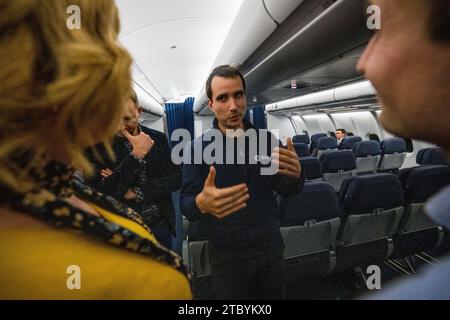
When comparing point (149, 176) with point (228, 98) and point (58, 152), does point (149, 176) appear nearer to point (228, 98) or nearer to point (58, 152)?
point (228, 98)

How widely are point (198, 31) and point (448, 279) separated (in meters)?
3.61

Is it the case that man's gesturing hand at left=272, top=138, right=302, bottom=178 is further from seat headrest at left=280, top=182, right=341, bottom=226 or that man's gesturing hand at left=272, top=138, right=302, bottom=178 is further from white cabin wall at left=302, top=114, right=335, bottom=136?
white cabin wall at left=302, top=114, right=335, bottom=136

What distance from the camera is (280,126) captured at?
1597cm

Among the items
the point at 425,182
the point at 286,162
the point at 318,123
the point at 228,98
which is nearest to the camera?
the point at 286,162

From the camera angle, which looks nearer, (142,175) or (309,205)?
(142,175)

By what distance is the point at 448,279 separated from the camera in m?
0.33

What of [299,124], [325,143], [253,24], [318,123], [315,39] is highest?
[299,124]

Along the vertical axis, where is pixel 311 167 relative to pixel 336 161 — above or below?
below

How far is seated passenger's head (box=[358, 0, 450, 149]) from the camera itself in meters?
0.43

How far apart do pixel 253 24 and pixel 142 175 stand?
1.23 metres

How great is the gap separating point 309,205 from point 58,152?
181 cm

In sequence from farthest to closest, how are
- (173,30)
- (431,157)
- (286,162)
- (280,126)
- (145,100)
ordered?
1. (280,126)
2. (145,100)
3. (431,157)
4. (173,30)
5. (286,162)

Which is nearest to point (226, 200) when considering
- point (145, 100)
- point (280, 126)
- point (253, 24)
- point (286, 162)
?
point (286, 162)

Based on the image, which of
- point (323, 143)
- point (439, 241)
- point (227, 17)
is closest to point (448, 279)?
point (439, 241)
